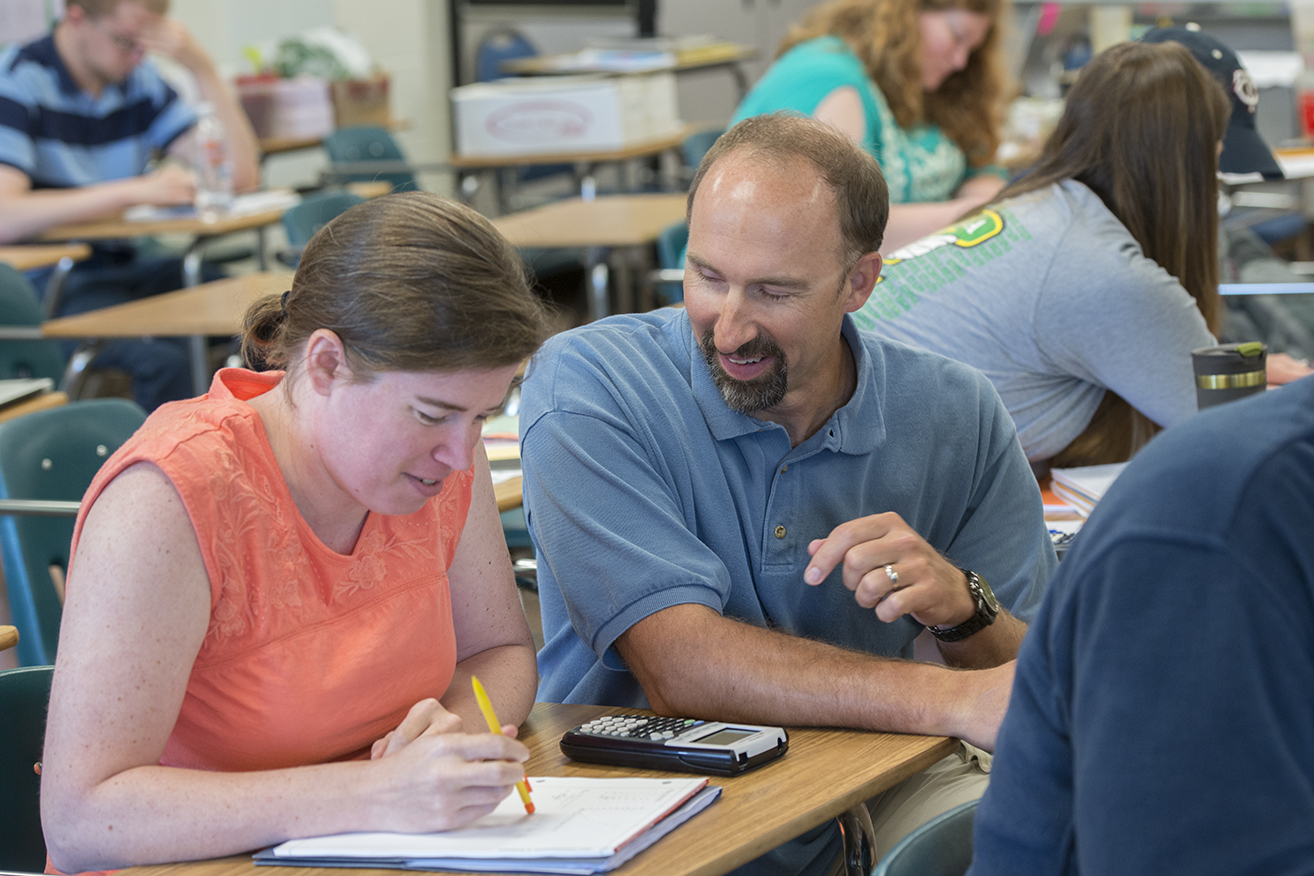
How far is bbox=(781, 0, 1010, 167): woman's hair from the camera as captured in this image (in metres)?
3.51

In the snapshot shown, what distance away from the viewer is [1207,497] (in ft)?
2.15

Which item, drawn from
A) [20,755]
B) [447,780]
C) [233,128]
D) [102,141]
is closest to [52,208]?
[102,141]

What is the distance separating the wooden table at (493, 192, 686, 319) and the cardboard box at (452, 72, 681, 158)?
102 centimetres

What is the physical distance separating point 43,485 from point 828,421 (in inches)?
52.0

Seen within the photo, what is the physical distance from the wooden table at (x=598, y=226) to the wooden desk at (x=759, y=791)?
2638 mm

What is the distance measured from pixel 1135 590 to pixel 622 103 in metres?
5.32

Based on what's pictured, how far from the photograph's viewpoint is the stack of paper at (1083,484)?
1.95 meters

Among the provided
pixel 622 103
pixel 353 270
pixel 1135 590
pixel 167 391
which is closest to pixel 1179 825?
pixel 1135 590

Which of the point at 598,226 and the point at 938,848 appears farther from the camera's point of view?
the point at 598,226

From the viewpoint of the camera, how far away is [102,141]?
4477 mm

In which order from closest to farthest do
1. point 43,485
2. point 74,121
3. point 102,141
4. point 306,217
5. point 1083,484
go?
point 1083,484, point 43,485, point 306,217, point 74,121, point 102,141

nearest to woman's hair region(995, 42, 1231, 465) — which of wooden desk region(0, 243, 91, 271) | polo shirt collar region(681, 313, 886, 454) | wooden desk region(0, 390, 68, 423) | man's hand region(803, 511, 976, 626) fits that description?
polo shirt collar region(681, 313, 886, 454)

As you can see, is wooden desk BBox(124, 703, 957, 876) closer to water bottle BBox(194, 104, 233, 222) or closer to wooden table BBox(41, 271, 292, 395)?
wooden table BBox(41, 271, 292, 395)

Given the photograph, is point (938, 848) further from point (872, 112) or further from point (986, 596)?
point (872, 112)
